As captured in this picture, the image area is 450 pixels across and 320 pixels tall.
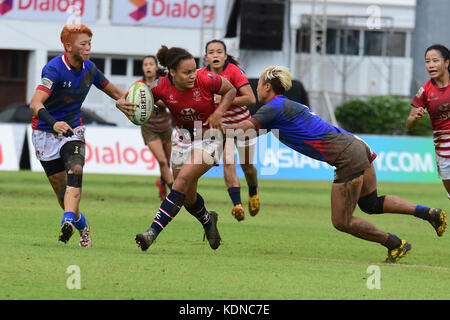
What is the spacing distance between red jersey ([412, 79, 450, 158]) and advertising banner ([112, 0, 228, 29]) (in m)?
26.0

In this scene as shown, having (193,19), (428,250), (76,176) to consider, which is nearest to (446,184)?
(428,250)

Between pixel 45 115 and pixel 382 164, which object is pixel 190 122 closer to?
pixel 45 115

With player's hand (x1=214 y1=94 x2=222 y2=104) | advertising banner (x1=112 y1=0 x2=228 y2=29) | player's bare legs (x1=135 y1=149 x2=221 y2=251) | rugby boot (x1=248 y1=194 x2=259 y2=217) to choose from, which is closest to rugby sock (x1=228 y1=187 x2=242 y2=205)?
rugby boot (x1=248 y1=194 x2=259 y2=217)

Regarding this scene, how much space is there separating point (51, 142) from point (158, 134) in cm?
725

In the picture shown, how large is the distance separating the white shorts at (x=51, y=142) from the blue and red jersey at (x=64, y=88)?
2.6 inches

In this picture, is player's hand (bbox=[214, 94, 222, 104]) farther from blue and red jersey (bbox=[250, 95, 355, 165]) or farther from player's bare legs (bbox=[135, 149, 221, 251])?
blue and red jersey (bbox=[250, 95, 355, 165])

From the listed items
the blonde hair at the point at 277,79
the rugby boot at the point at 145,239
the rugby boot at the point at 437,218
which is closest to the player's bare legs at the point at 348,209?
the rugby boot at the point at 437,218

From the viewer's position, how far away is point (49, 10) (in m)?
36.7

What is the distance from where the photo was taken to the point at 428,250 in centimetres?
1159

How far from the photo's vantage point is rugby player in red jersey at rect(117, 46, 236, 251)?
9688mm

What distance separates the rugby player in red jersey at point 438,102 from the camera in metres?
11.2

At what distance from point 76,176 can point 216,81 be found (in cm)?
176

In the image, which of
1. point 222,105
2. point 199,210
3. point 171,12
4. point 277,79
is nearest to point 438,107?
point 277,79
